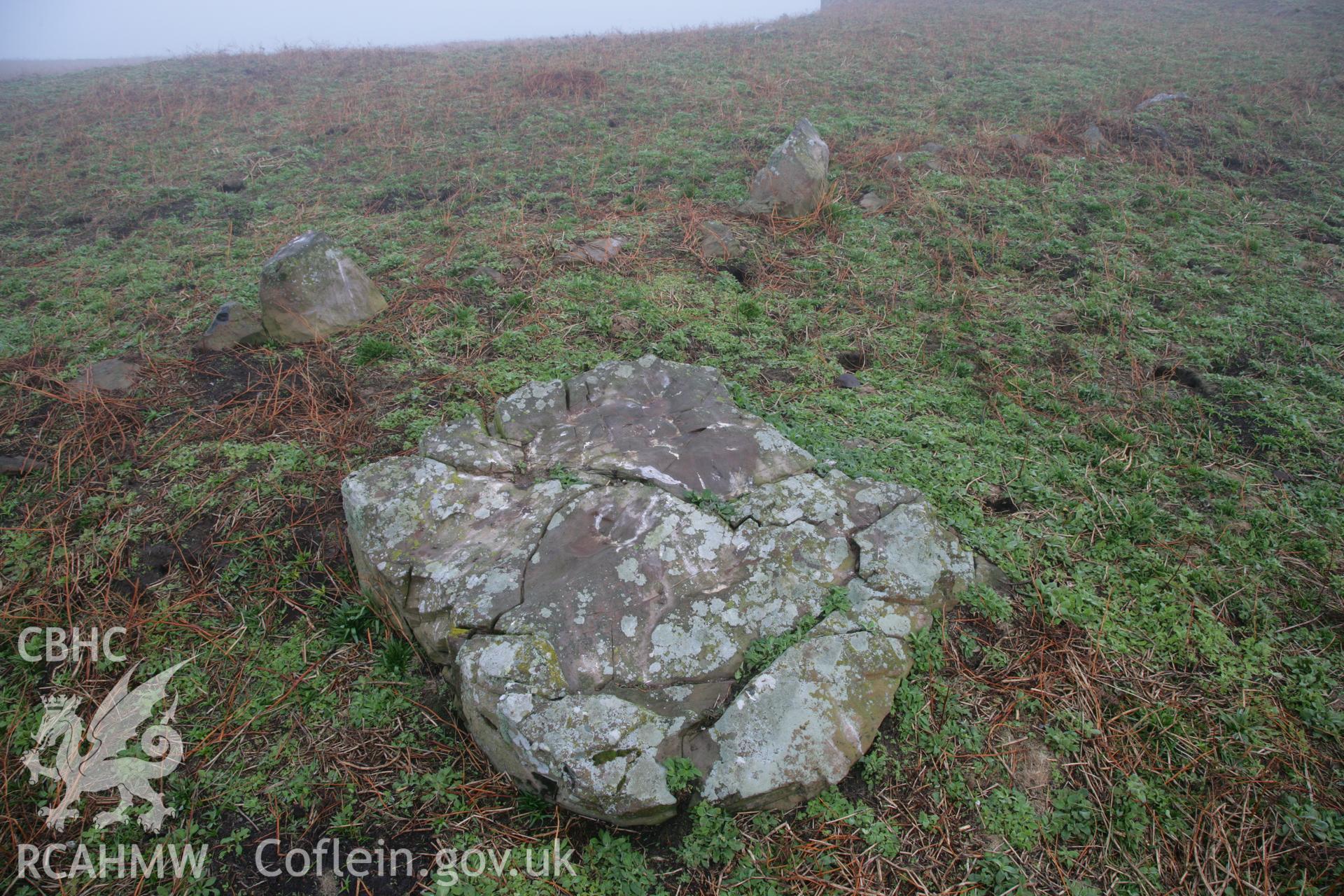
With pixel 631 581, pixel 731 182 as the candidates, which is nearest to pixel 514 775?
pixel 631 581

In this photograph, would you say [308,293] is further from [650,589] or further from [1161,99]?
[1161,99]

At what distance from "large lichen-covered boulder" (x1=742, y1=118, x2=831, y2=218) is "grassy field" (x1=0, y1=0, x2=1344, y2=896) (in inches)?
14.3

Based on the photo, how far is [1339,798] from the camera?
2.56 meters

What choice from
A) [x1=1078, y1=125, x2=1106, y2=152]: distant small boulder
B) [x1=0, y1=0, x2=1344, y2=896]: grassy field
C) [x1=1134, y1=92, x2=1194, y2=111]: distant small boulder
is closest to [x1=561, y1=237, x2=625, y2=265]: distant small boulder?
[x1=0, y1=0, x2=1344, y2=896]: grassy field

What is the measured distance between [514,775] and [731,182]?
7470 millimetres

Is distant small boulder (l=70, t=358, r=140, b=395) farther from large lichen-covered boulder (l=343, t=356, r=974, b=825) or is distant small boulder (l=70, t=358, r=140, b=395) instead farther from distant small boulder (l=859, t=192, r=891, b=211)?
distant small boulder (l=859, t=192, r=891, b=211)

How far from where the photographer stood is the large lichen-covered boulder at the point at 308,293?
209 inches

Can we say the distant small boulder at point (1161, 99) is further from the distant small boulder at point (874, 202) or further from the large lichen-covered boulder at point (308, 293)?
the large lichen-covered boulder at point (308, 293)

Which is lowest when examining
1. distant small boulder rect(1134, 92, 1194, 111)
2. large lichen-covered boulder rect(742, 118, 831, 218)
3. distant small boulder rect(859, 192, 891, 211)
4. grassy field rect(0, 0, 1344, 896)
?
grassy field rect(0, 0, 1344, 896)

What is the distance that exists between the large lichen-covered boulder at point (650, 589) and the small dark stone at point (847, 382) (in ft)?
4.28

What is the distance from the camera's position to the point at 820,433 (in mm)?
4355

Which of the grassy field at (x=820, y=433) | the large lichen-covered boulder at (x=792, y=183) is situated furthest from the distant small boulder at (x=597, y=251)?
the large lichen-covered boulder at (x=792, y=183)

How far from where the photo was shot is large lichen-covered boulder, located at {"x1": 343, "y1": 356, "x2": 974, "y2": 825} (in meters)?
2.57

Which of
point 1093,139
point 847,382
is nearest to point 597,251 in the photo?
point 847,382
